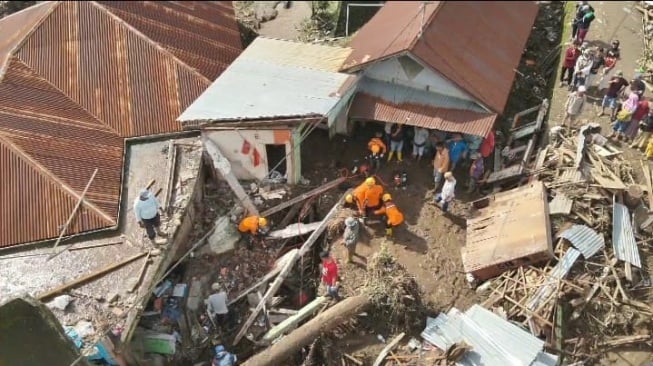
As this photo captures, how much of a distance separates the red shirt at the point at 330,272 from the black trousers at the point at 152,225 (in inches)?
153

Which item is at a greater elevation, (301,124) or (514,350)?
(301,124)

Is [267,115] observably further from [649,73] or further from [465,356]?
[649,73]

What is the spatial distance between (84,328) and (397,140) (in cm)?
931

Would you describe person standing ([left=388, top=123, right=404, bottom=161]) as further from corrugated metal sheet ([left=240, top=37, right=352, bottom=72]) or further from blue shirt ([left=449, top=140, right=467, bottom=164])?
corrugated metal sheet ([left=240, top=37, right=352, bottom=72])

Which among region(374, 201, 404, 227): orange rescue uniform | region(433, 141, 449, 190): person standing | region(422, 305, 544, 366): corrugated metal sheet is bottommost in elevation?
region(422, 305, 544, 366): corrugated metal sheet

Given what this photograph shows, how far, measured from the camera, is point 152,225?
13.4 metres

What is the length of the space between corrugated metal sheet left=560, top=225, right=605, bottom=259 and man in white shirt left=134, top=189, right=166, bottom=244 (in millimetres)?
9276

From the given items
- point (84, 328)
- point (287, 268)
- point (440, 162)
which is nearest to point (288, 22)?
point (440, 162)

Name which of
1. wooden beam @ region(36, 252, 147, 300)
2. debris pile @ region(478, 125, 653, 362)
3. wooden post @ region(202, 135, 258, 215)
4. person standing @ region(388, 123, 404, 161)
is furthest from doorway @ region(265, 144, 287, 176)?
debris pile @ region(478, 125, 653, 362)

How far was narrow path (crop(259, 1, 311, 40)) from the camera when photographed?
858 inches

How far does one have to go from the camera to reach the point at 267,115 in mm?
14953

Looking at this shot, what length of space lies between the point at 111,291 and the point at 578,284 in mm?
10195

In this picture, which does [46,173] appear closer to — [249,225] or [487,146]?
[249,225]

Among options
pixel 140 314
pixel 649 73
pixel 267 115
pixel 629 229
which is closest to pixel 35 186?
pixel 140 314
